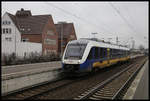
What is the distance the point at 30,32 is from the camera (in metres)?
48.8

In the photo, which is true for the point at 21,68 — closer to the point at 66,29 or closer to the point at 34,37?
the point at 34,37

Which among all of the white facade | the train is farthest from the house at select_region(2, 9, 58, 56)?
the train

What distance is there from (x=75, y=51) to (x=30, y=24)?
38006mm

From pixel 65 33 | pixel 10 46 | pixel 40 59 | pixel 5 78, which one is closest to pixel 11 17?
pixel 10 46

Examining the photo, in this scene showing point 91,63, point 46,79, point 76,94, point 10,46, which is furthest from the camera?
point 10,46

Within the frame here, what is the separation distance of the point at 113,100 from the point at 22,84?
506 centimetres

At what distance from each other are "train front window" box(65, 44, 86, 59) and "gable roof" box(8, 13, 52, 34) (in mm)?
33869

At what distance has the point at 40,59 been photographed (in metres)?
34.2

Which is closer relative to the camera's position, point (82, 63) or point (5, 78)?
point (5, 78)

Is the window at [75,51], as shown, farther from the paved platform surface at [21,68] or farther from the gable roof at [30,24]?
the gable roof at [30,24]

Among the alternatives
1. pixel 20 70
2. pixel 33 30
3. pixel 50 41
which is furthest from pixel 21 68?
pixel 50 41

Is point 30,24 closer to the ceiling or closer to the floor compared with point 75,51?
closer to the ceiling

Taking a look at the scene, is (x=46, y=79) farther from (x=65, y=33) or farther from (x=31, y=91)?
(x=65, y=33)

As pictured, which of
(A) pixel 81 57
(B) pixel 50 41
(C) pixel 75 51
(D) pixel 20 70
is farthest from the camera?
(B) pixel 50 41
